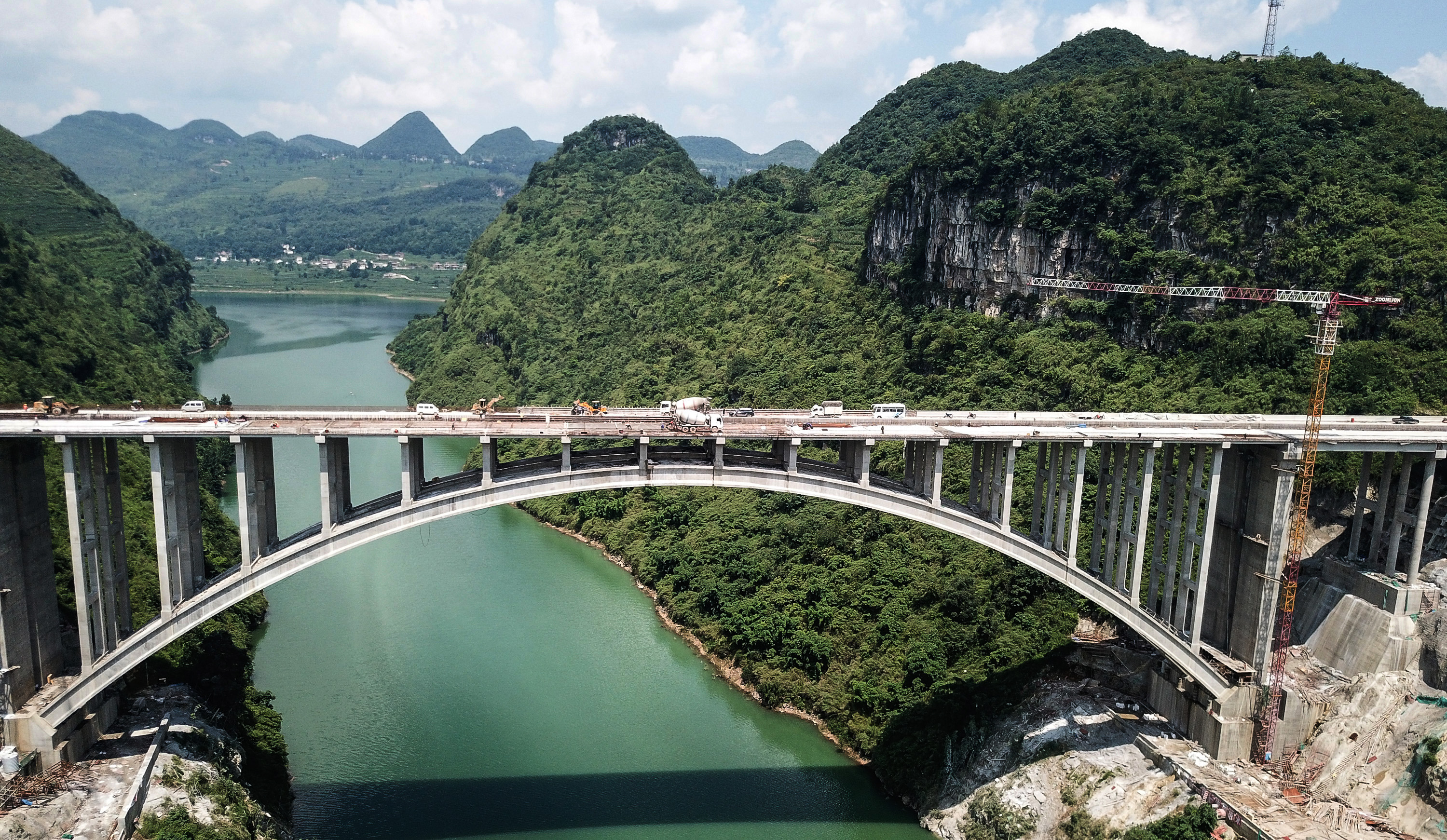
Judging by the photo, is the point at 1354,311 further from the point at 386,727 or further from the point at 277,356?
the point at 277,356

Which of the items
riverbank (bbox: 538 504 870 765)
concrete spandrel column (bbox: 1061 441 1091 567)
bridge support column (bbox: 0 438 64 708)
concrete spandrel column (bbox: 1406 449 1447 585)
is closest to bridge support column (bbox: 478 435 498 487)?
bridge support column (bbox: 0 438 64 708)

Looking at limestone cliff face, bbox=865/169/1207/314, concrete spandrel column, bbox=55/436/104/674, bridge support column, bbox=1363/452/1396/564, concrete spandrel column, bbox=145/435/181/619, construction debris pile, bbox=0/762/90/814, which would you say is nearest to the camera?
construction debris pile, bbox=0/762/90/814

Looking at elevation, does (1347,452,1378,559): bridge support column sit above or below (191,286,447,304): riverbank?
above

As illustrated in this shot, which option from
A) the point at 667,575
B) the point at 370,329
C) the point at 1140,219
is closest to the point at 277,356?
the point at 370,329

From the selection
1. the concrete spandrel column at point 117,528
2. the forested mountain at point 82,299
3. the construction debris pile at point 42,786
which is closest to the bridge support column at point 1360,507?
the concrete spandrel column at point 117,528

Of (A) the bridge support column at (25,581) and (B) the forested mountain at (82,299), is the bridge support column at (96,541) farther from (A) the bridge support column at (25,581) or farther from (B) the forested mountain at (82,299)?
(B) the forested mountain at (82,299)

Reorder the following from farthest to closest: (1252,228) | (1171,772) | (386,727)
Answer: (1252,228) < (386,727) < (1171,772)

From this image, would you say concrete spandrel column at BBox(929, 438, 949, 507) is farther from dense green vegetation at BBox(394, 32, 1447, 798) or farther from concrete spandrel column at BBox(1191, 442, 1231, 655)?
dense green vegetation at BBox(394, 32, 1447, 798)
